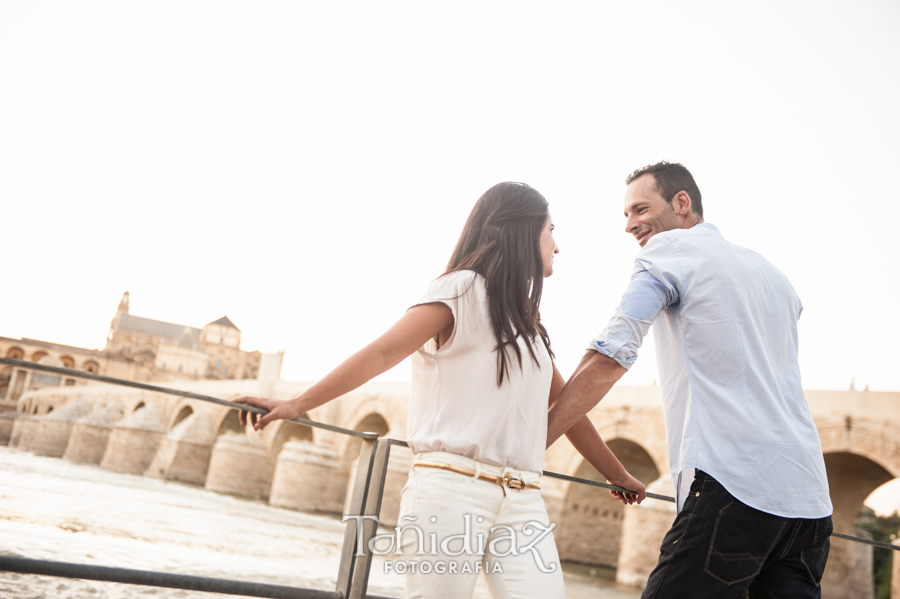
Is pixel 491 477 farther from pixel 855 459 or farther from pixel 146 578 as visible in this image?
pixel 855 459

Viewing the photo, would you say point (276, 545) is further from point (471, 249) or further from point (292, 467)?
point (471, 249)

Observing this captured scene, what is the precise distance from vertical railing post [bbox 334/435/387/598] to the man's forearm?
0.47m

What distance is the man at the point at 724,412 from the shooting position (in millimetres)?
1258

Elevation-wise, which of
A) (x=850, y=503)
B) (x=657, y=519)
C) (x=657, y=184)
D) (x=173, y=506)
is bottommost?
(x=173, y=506)

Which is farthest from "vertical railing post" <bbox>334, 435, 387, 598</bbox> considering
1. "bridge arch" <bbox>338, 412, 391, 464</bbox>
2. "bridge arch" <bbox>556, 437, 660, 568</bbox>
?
"bridge arch" <bbox>338, 412, 391, 464</bbox>

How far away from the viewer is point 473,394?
1253mm

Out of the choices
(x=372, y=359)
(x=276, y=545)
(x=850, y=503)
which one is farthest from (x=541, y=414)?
(x=850, y=503)

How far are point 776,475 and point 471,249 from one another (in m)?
0.78

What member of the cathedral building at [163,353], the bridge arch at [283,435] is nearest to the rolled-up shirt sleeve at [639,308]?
the bridge arch at [283,435]

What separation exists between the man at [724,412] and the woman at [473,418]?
0.61ft

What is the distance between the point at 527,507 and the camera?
1.26 metres

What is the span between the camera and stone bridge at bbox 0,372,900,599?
10.4 meters

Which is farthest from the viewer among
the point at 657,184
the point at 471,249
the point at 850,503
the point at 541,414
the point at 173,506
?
the point at 173,506

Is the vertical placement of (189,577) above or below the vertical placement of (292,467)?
above
